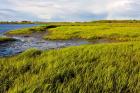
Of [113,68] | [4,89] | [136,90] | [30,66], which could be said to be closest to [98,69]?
[113,68]

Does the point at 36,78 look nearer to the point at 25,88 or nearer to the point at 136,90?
the point at 25,88

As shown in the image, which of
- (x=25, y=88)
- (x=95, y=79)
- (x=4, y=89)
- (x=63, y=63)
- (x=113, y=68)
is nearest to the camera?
(x=25, y=88)

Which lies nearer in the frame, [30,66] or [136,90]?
[136,90]

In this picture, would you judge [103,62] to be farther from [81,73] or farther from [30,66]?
[30,66]

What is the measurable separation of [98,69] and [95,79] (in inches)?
42.2

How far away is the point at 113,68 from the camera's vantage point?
445 inches

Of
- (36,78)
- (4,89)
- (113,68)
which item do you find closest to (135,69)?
(113,68)

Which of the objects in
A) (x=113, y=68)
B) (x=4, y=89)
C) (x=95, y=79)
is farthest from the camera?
(x=113, y=68)

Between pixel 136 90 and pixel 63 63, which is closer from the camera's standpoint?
pixel 136 90

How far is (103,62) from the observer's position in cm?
1257

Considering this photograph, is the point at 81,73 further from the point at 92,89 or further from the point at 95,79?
the point at 92,89

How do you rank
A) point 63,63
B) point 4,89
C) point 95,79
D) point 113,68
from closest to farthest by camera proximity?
point 4,89
point 95,79
point 113,68
point 63,63

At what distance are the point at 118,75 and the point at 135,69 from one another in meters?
1.13

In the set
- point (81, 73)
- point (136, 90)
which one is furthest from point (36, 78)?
point (136, 90)
